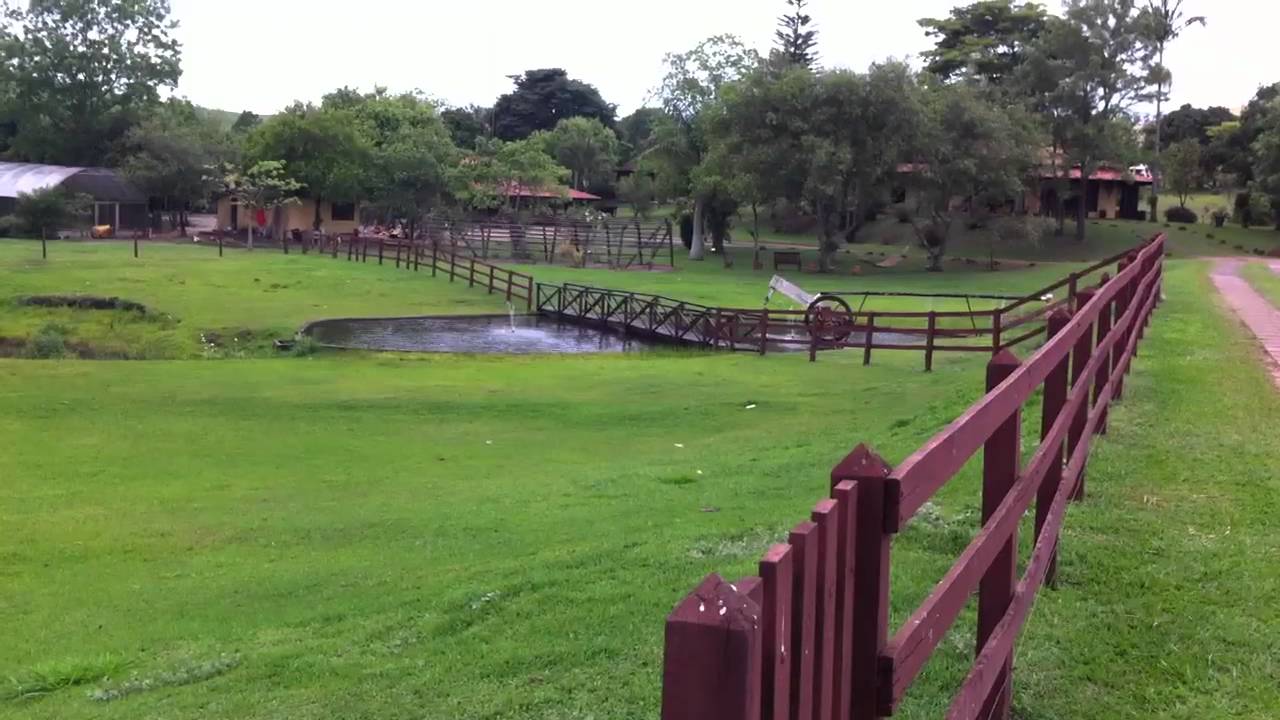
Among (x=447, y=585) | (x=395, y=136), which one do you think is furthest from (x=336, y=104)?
(x=447, y=585)

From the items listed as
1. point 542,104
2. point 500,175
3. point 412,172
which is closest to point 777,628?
point 412,172

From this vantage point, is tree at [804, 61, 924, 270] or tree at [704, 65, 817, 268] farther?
tree at [704, 65, 817, 268]

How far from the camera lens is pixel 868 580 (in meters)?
2.27

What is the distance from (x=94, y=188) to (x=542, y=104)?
46.9 meters

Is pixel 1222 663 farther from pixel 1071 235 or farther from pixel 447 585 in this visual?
pixel 1071 235

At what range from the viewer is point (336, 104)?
3061 inches

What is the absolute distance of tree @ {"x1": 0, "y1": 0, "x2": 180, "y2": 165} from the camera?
76875 millimetres

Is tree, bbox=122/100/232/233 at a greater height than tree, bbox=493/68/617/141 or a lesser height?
lesser

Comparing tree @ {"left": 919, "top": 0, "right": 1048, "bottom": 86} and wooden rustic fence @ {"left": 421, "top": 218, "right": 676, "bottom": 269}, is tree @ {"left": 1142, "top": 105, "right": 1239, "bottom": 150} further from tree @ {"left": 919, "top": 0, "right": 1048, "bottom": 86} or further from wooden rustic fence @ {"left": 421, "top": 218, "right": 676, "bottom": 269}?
wooden rustic fence @ {"left": 421, "top": 218, "right": 676, "bottom": 269}

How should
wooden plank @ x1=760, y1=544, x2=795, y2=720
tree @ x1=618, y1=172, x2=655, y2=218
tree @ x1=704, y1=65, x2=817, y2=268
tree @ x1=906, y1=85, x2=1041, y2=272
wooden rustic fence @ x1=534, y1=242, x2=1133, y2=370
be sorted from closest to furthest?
wooden plank @ x1=760, y1=544, x2=795, y2=720, wooden rustic fence @ x1=534, y1=242, x2=1133, y2=370, tree @ x1=704, y1=65, x2=817, y2=268, tree @ x1=906, y1=85, x2=1041, y2=272, tree @ x1=618, y1=172, x2=655, y2=218

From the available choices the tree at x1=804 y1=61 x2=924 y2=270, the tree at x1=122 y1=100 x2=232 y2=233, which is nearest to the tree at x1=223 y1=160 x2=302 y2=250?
the tree at x1=122 y1=100 x2=232 y2=233

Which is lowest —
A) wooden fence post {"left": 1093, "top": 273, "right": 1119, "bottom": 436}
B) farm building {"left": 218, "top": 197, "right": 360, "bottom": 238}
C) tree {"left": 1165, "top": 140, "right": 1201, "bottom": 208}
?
wooden fence post {"left": 1093, "top": 273, "right": 1119, "bottom": 436}

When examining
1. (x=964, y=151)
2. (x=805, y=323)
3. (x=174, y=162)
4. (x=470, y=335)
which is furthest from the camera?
(x=174, y=162)

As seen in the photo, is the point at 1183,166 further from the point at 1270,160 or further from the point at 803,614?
the point at 803,614
